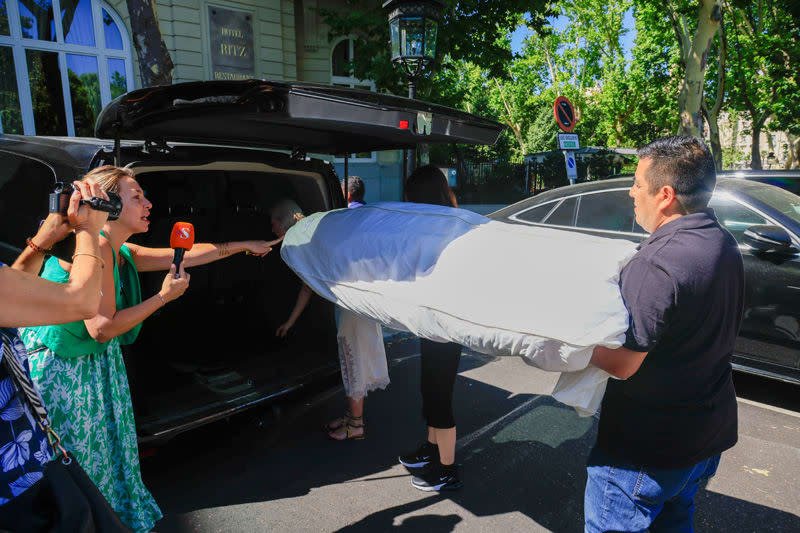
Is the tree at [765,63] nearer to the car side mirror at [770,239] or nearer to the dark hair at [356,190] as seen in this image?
the car side mirror at [770,239]

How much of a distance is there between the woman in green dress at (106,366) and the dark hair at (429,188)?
1.37 m

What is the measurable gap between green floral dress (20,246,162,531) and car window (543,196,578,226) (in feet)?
14.4

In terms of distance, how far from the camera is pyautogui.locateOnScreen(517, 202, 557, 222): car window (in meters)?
5.64

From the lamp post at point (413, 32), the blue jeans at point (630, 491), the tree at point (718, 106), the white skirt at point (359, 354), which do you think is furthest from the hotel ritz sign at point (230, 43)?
the tree at point (718, 106)

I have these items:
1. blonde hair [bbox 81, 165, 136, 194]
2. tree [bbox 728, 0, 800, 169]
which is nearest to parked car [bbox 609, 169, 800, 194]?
blonde hair [bbox 81, 165, 136, 194]

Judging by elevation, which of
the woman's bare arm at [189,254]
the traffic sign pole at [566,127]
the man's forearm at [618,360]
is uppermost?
the traffic sign pole at [566,127]

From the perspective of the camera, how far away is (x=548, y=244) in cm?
193

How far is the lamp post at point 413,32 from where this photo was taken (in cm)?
600

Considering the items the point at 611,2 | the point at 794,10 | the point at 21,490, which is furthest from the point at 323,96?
the point at 611,2

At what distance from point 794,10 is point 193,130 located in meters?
16.7

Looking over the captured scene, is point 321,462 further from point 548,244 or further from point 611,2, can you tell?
point 611,2

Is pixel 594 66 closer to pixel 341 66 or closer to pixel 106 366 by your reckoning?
pixel 341 66

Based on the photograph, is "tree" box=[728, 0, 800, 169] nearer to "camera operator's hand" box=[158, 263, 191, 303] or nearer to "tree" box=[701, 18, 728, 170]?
"tree" box=[701, 18, 728, 170]

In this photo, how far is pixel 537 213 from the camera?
5734 mm
